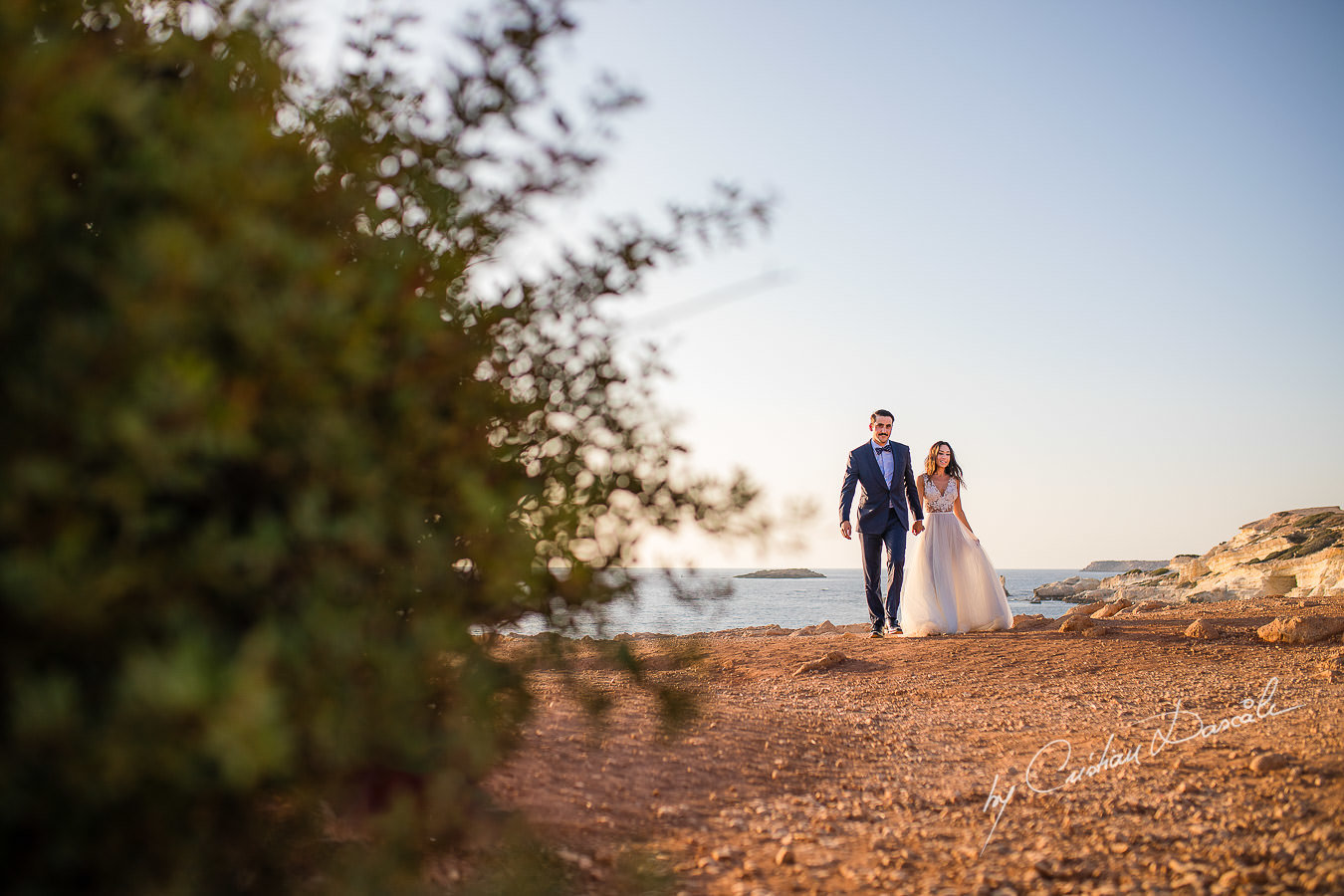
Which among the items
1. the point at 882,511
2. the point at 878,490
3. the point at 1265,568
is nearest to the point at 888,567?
the point at 882,511

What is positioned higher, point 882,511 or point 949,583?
point 882,511

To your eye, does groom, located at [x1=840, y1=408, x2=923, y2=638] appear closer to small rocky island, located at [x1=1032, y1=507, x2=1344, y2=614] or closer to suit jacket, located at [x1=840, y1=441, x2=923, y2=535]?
suit jacket, located at [x1=840, y1=441, x2=923, y2=535]

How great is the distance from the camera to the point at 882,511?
11.3m

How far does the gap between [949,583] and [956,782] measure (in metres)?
6.96

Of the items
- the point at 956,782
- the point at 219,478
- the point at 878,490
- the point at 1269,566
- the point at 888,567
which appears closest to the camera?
the point at 219,478

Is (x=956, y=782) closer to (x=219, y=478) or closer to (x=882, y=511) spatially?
(x=219, y=478)

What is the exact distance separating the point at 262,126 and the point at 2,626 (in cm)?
98

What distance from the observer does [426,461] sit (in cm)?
186

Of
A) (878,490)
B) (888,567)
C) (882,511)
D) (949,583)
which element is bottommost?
(949,583)

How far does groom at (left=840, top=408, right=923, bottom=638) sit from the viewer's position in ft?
36.9

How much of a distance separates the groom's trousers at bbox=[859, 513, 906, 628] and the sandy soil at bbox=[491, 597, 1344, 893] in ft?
13.0

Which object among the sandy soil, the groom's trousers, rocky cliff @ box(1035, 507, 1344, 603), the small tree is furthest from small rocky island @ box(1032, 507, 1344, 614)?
the small tree

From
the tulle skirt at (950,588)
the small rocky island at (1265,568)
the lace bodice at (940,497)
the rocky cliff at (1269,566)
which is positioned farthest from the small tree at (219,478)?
the rocky cliff at (1269,566)

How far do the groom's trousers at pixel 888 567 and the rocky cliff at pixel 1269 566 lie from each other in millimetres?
7003
